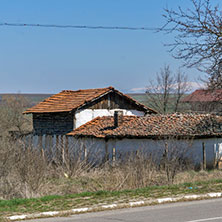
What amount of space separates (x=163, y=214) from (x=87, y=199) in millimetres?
3277

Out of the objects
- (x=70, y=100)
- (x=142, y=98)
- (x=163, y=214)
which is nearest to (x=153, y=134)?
(x=70, y=100)

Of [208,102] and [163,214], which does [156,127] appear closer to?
[208,102]

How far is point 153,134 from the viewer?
3030cm

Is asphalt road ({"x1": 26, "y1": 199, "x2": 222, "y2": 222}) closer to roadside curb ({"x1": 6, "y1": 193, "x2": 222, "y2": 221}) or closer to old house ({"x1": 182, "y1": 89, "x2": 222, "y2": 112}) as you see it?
roadside curb ({"x1": 6, "y1": 193, "x2": 222, "y2": 221})

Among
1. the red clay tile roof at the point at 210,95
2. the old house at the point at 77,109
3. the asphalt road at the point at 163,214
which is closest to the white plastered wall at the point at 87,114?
the old house at the point at 77,109

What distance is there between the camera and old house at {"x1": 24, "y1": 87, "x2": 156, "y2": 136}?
120 feet

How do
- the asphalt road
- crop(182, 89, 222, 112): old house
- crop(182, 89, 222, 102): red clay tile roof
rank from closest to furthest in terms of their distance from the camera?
1. the asphalt road
2. crop(182, 89, 222, 102): red clay tile roof
3. crop(182, 89, 222, 112): old house

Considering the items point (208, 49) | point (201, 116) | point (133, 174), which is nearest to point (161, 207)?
point (133, 174)

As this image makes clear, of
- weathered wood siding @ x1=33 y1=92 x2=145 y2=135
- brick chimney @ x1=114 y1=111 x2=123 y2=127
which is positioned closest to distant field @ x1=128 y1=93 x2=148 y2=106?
weathered wood siding @ x1=33 y1=92 x2=145 y2=135

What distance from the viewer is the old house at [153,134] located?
29.0 m

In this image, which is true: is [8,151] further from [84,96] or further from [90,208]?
[84,96]

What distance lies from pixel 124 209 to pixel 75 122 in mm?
24985

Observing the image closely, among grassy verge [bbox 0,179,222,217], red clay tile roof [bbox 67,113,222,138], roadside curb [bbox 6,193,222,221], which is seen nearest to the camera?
roadside curb [bbox 6,193,222,221]

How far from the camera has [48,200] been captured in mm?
13031
